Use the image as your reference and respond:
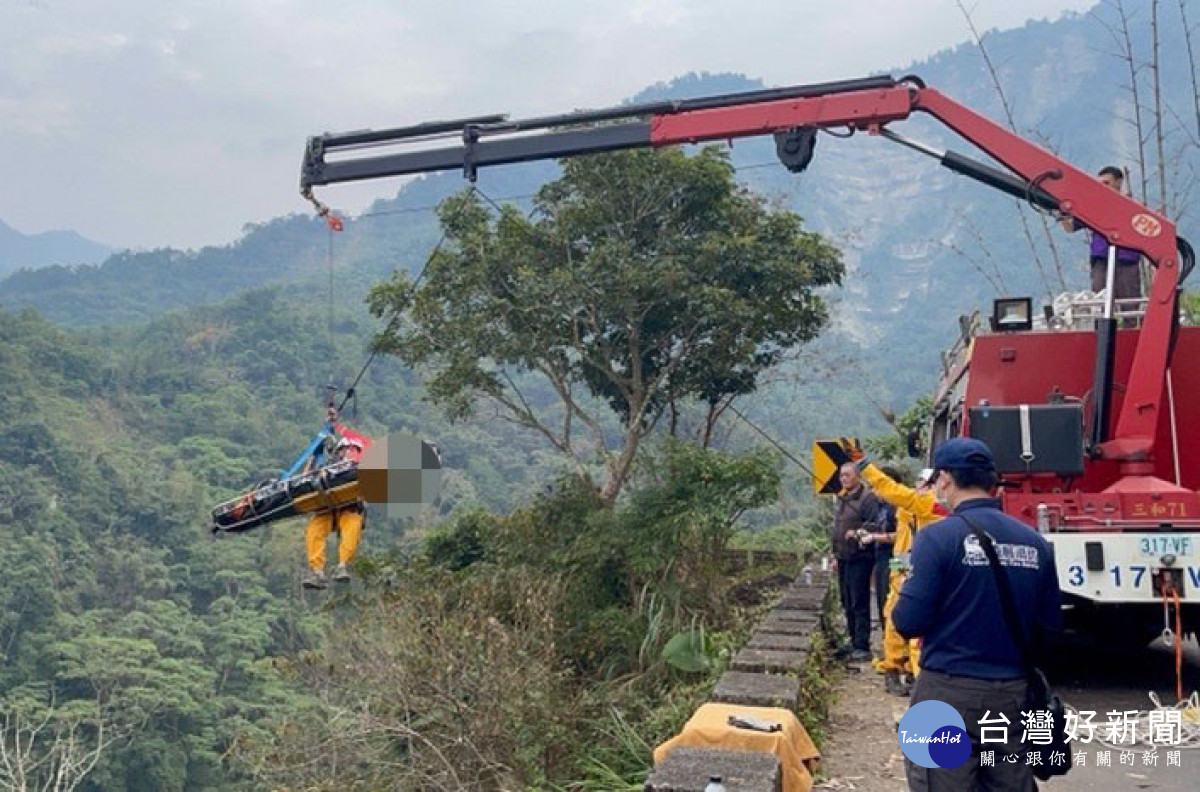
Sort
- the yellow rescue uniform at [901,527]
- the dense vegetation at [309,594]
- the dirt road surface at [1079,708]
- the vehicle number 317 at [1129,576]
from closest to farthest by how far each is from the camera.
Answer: the dirt road surface at [1079,708] → the yellow rescue uniform at [901,527] → the vehicle number 317 at [1129,576] → the dense vegetation at [309,594]

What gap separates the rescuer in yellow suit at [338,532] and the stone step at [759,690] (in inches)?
163

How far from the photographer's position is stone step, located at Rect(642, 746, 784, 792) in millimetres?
4094

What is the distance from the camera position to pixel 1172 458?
7348 mm

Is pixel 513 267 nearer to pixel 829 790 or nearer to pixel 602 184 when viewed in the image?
pixel 602 184

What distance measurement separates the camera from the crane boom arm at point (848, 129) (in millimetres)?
7074

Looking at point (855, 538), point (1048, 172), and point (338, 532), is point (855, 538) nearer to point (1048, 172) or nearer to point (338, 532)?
point (1048, 172)

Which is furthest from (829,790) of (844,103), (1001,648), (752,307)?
(752,307)

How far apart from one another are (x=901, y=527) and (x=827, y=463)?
2.32ft

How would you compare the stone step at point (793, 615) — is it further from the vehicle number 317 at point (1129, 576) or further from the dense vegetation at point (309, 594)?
the vehicle number 317 at point (1129, 576)

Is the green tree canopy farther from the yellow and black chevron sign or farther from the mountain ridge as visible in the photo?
the mountain ridge

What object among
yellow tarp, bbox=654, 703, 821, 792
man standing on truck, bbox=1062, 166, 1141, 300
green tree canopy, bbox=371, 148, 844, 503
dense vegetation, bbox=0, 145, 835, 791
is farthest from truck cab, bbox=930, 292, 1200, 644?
green tree canopy, bbox=371, 148, 844, 503

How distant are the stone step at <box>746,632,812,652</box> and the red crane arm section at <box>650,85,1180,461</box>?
232 cm

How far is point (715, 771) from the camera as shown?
421 centimetres

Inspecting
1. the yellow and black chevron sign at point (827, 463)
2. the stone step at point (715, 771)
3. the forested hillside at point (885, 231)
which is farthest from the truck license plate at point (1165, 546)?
the forested hillside at point (885, 231)
